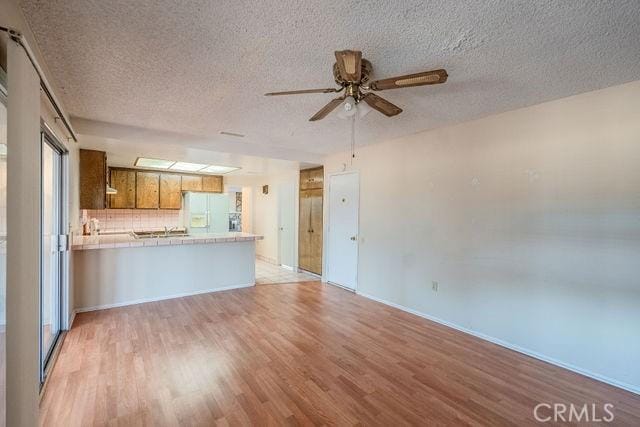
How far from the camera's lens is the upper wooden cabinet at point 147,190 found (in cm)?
626

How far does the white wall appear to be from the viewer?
7.68 ft

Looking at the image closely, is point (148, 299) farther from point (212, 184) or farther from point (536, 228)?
point (536, 228)

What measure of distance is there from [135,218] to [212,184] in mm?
1829

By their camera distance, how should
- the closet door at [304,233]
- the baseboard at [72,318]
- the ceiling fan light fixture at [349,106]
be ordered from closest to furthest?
1. the ceiling fan light fixture at [349,106]
2. the baseboard at [72,318]
3. the closet door at [304,233]

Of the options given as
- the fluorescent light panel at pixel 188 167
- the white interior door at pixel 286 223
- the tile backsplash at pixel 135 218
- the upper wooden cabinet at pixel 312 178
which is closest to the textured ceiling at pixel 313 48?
the upper wooden cabinet at pixel 312 178

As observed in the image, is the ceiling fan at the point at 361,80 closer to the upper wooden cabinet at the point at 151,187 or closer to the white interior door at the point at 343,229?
the white interior door at the point at 343,229

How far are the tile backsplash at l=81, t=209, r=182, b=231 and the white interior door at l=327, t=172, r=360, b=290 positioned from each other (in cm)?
403

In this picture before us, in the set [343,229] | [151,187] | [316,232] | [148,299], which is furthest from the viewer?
[151,187]

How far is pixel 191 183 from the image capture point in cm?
690

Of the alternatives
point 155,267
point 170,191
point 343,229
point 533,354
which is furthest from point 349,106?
point 170,191

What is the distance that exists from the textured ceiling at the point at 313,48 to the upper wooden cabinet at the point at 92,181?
4.06 feet

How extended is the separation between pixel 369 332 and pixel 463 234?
156 cm

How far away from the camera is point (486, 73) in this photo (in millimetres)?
2186

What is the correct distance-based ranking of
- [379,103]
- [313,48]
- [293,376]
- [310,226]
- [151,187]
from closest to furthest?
[313,48] → [379,103] → [293,376] → [310,226] → [151,187]
